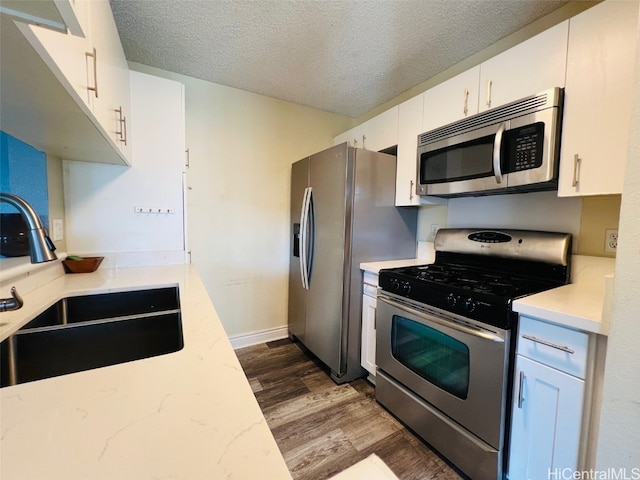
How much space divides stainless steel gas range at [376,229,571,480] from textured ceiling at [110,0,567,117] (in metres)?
1.31

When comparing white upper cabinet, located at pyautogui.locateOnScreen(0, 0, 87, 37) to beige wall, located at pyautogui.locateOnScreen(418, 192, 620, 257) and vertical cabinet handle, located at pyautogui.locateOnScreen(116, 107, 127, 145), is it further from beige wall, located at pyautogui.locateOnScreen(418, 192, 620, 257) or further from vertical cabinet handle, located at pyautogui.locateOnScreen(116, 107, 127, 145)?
beige wall, located at pyautogui.locateOnScreen(418, 192, 620, 257)

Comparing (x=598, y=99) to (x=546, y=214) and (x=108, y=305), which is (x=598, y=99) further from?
(x=108, y=305)

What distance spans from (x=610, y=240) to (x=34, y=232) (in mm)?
2304

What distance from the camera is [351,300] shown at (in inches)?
80.9

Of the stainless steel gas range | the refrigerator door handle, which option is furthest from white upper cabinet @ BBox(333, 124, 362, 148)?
the stainless steel gas range

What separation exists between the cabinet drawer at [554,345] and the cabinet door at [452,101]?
4.11ft

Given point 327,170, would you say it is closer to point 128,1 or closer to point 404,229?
point 404,229

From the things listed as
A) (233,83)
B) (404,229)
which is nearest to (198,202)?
(233,83)

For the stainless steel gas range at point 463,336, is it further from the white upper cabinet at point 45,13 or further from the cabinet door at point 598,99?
the white upper cabinet at point 45,13

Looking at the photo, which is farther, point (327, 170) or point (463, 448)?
point (327, 170)

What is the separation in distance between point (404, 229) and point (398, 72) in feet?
4.24

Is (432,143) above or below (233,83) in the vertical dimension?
below

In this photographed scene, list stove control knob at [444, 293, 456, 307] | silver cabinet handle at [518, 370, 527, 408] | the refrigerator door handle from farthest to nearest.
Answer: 1. the refrigerator door handle
2. stove control knob at [444, 293, 456, 307]
3. silver cabinet handle at [518, 370, 527, 408]

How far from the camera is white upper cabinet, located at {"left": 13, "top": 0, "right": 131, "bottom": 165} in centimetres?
65
